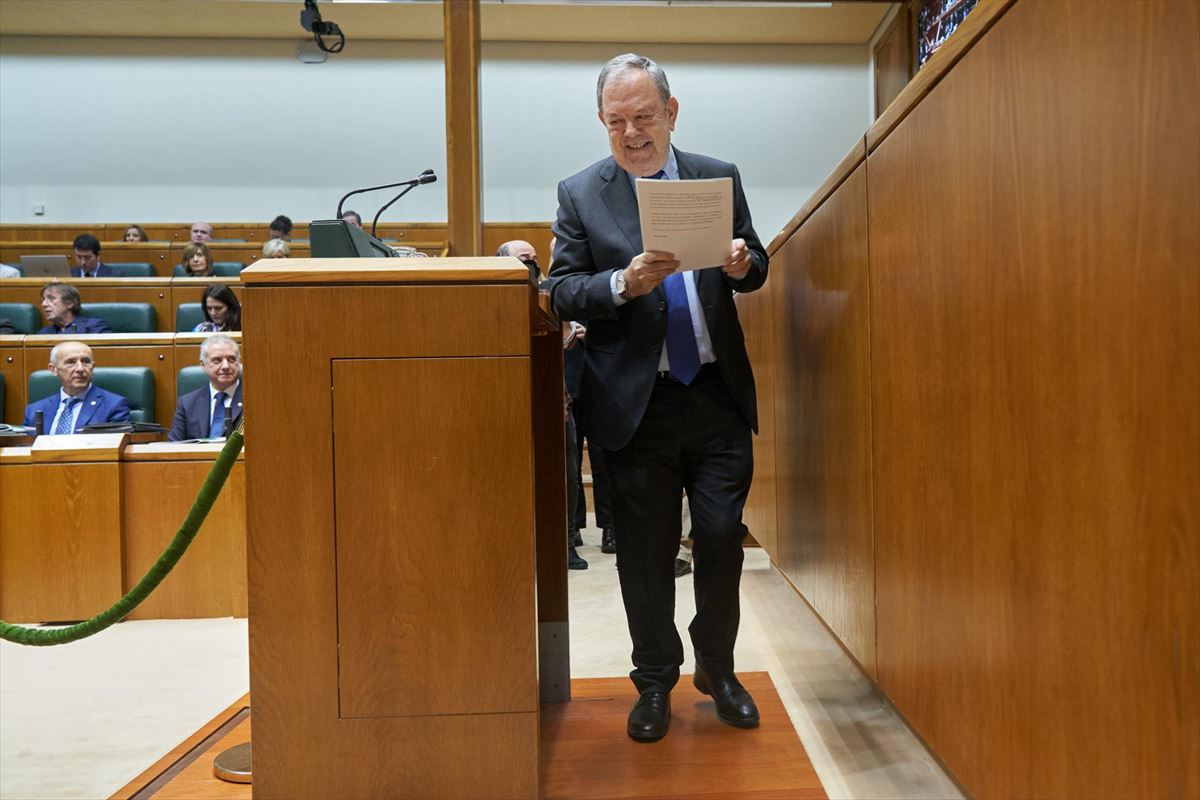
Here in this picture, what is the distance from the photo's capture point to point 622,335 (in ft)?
4.67

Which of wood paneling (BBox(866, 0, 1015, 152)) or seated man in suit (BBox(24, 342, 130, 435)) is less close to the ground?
wood paneling (BBox(866, 0, 1015, 152))

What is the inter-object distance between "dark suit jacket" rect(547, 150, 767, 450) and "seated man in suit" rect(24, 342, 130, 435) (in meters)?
2.44

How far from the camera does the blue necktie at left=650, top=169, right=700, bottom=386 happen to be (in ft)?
4.66

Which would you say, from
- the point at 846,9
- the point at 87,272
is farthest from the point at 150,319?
the point at 846,9

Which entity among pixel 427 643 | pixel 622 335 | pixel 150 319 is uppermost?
pixel 150 319

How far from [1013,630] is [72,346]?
3240mm

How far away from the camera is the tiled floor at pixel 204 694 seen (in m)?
1.54

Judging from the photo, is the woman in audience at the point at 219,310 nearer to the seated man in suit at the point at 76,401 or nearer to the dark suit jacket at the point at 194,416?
the seated man in suit at the point at 76,401

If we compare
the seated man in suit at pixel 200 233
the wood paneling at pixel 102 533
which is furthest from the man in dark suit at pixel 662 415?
the seated man in suit at pixel 200 233

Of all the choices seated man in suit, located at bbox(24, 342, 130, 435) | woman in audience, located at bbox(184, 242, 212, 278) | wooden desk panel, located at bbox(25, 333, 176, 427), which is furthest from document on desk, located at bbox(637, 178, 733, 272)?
woman in audience, located at bbox(184, 242, 212, 278)

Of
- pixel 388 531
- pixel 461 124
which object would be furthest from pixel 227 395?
pixel 388 531

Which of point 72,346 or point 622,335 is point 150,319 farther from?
point 622,335

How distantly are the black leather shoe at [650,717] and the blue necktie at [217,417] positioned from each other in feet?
7.21

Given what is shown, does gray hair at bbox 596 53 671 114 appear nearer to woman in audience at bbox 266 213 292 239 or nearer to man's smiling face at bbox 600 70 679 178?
man's smiling face at bbox 600 70 679 178
